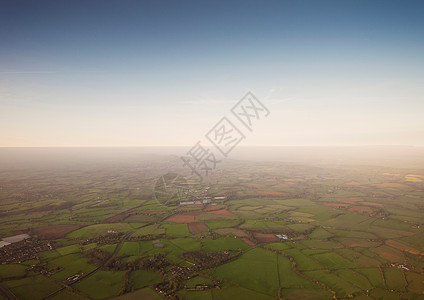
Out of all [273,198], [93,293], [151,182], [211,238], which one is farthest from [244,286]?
[151,182]

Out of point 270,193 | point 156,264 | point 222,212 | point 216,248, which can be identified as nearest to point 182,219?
point 222,212

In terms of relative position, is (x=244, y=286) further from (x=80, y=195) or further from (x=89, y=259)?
(x=80, y=195)

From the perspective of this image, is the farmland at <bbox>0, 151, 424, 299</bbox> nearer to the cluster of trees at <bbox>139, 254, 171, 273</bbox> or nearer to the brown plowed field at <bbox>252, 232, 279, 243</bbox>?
the cluster of trees at <bbox>139, 254, 171, 273</bbox>

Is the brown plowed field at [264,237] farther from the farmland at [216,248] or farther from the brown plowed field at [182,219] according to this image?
the brown plowed field at [182,219]

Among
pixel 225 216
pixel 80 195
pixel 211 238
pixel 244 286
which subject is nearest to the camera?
pixel 244 286

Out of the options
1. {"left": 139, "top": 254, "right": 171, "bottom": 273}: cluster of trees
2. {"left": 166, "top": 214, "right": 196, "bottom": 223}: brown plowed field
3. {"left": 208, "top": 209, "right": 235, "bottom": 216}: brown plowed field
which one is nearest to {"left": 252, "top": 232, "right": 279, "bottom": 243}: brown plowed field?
{"left": 208, "top": 209, "right": 235, "bottom": 216}: brown plowed field

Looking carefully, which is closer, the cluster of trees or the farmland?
the farmland

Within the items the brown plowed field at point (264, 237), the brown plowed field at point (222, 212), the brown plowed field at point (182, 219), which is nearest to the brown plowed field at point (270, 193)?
the brown plowed field at point (222, 212)

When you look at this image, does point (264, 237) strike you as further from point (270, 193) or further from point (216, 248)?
point (270, 193)

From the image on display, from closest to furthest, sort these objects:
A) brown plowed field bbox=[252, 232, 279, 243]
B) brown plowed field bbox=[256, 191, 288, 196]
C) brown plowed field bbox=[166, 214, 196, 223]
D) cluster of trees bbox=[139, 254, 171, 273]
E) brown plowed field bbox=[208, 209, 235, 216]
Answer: cluster of trees bbox=[139, 254, 171, 273]
brown plowed field bbox=[252, 232, 279, 243]
brown plowed field bbox=[166, 214, 196, 223]
brown plowed field bbox=[208, 209, 235, 216]
brown plowed field bbox=[256, 191, 288, 196]
